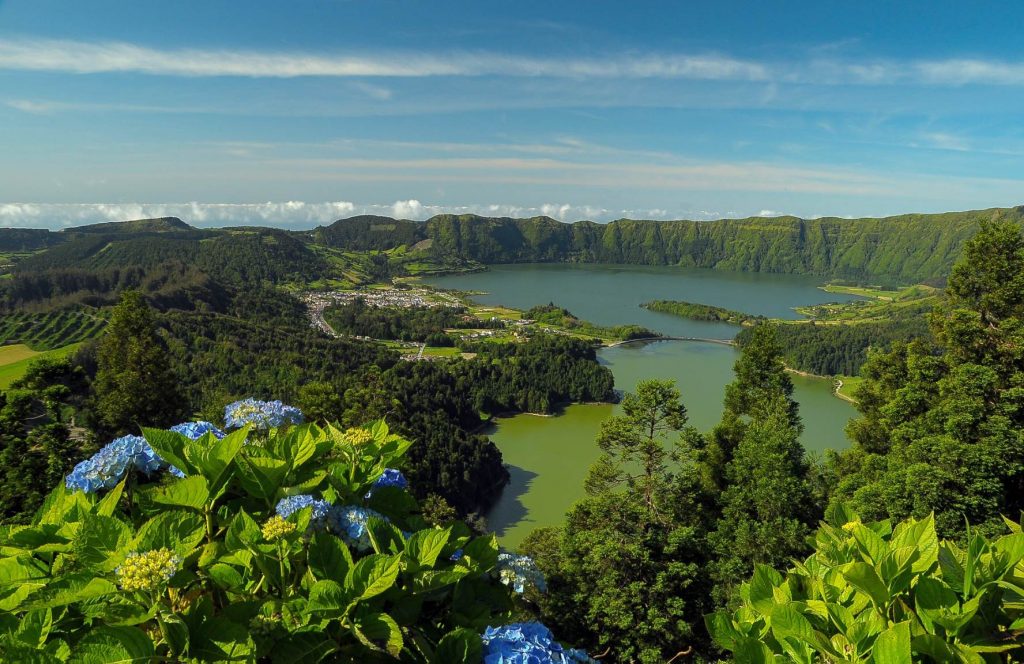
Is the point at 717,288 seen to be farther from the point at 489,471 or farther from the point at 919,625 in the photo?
the point at 919,625

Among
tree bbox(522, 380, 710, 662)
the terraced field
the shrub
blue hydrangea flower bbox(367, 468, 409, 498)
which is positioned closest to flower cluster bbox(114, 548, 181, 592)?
blue hydrangea flower bbox(367, 468, 409, 498)

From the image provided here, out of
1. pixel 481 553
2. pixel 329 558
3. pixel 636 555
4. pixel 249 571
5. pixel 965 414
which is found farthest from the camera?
pixel 965 414

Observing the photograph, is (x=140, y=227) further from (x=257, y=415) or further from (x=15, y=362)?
(x=257, y=415)

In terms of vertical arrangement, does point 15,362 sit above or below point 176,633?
below

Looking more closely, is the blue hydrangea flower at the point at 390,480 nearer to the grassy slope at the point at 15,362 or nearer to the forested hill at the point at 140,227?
the grassy slope at the point at 15,362

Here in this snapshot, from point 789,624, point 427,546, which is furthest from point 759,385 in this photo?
point 427,546

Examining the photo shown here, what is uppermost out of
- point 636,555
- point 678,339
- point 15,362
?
point 636,555
